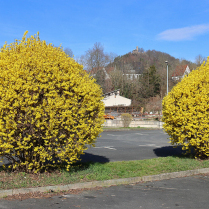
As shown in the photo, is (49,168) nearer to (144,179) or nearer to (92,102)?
(92,102)

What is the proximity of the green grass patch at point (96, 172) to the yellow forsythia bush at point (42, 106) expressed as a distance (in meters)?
0.31

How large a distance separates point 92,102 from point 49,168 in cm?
225

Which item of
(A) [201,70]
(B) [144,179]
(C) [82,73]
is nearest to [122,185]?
(B) [144,179]

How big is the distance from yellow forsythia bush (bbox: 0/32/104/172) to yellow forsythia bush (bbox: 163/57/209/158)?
344 centimetres

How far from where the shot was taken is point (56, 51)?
22.9 feet

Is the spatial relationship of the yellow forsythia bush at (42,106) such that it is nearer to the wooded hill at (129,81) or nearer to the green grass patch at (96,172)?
the green grass patch at (96,172)

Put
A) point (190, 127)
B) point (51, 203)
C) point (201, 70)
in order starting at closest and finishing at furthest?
point (51, 203)
point (190, 127)
point (201, 70)

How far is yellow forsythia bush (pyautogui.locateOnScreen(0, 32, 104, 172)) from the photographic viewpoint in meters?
6.02

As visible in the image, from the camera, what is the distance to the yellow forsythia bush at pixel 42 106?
6.02 metres

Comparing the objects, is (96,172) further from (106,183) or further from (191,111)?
(191,111)

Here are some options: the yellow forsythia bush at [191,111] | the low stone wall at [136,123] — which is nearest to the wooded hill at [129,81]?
the low stone wall at [136,123]

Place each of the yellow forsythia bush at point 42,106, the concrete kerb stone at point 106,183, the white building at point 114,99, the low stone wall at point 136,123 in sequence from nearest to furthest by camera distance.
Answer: the concrete kerb stone at point 106,183 < the yellow forsythia bush at point 42,106 < the low stone wall at point 136,123 < the white building at point 114,99

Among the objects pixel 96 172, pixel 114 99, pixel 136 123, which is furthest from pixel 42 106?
pixel 114 99

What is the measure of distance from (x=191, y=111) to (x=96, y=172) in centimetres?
397
